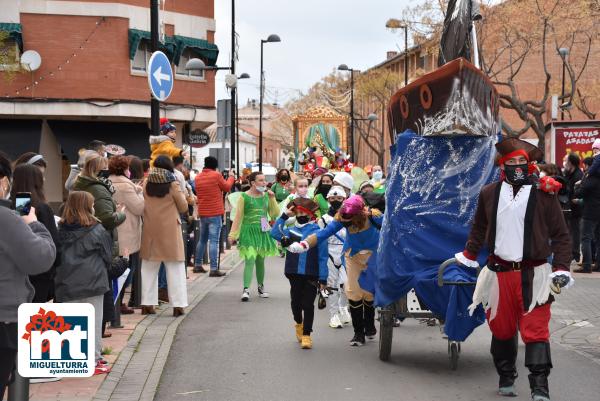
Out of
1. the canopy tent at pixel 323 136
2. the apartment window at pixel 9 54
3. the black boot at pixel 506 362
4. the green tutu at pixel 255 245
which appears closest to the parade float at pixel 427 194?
the black boot at pixel 506 362

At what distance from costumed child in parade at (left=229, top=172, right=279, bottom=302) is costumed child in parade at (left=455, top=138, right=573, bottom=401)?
Answer: 736 cm

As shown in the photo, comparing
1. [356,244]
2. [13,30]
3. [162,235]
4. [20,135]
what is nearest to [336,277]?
[356,244]

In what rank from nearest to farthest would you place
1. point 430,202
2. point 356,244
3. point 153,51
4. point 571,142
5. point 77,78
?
point 430,202, point 356,244, point 153,51, point 571,142, point 77,78

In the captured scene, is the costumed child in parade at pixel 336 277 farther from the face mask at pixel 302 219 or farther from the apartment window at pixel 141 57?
the apartment window at pixel 141 57

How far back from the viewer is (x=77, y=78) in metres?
30.1

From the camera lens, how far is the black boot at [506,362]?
820cm

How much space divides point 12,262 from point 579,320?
883cm

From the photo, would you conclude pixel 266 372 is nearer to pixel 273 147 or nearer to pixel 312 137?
pixel 312 137

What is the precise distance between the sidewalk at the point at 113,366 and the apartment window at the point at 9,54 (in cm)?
1238

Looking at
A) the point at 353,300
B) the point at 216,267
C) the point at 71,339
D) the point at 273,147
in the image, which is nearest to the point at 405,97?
the point at 353,300

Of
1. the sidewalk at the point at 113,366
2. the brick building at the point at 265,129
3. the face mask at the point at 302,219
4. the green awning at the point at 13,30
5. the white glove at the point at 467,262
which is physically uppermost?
the brick building at the point at 265,129

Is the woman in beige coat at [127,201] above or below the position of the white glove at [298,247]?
above

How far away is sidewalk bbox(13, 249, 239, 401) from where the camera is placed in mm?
8016

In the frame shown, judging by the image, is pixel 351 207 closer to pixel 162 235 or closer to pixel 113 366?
pixel 113 366
